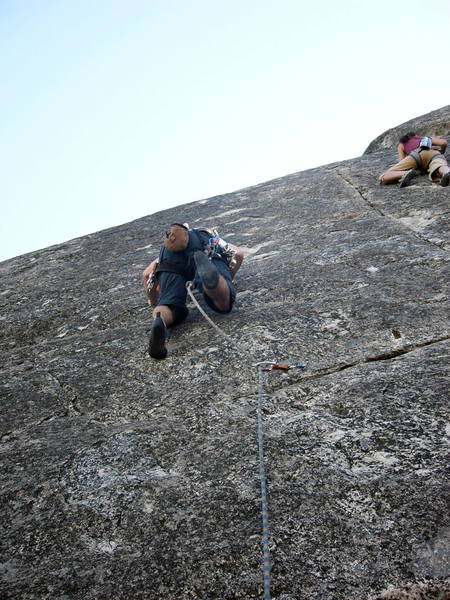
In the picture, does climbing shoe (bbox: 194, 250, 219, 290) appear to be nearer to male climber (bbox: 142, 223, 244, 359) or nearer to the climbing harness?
male climber (bbox: 142, 223, 244, 359)

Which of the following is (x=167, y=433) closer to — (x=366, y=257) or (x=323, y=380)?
(x=323, y=380)

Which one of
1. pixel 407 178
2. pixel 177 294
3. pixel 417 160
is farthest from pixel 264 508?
pixel 417 160

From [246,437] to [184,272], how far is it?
1.82m

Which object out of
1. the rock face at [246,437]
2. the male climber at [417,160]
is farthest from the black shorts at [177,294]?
the male climber at [417,160]

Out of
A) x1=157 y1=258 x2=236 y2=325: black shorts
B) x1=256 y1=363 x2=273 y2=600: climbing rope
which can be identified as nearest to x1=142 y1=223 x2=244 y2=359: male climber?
x1=157 y1=258 x2=236 y2=325: black shorts

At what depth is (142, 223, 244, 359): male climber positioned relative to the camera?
3.70 m

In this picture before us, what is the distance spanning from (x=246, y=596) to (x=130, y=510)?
1.95 feet

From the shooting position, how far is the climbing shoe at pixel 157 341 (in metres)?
3.34

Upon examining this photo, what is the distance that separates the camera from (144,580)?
1.69 metres

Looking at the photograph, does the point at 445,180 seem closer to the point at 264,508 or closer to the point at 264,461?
the point at 264,461

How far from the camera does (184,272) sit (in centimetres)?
395

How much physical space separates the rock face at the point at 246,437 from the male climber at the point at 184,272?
0.56 ft

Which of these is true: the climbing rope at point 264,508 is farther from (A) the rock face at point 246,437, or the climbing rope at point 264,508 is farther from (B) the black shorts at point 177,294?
(B) the black shorts at point 177,294

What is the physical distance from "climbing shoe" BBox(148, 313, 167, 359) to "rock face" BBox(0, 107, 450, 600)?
0.07 m
